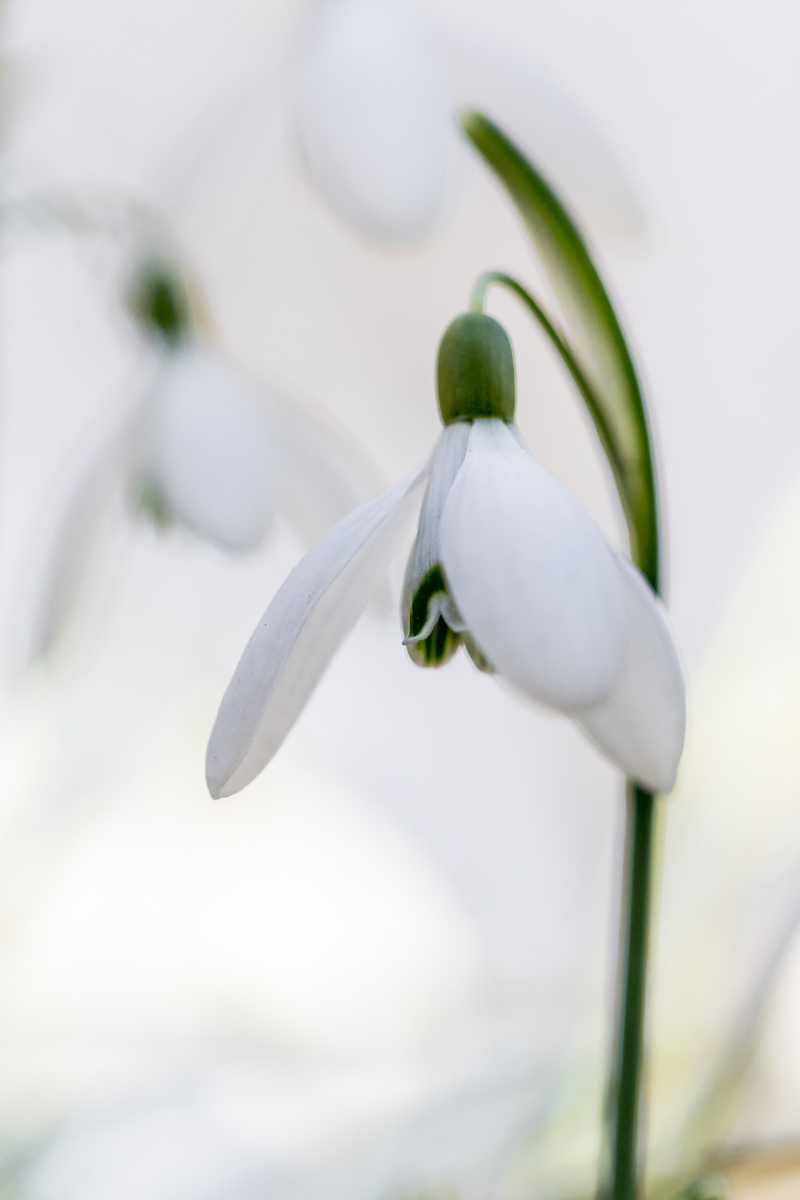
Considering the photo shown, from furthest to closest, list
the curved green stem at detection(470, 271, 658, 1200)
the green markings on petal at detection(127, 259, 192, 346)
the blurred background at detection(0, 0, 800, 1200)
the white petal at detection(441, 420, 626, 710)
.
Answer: the blurred background at detection(0, 0, 800, 1200) < the green markings on petal at detection(127, 259, 192, 346) < the curved green stem at detection(470, 271, 658, 1200) < the white petal at detection(441, 420, 626, 710)

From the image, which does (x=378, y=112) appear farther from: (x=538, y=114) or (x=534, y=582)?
(x=534, y=582)

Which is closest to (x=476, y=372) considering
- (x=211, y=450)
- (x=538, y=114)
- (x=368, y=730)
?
(x=211, y=450)

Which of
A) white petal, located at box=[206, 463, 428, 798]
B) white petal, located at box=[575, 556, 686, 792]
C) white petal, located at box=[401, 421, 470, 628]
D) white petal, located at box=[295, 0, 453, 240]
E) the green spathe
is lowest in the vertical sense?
white petal, located at box=[575, 556, 686, 792]

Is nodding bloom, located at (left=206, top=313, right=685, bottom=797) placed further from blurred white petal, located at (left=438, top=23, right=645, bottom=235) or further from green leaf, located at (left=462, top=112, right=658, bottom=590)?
blurred white petal, located at (left=438, top=23, right=645, bottom=235)

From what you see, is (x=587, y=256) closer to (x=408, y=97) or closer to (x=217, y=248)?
(x=408, y=97)

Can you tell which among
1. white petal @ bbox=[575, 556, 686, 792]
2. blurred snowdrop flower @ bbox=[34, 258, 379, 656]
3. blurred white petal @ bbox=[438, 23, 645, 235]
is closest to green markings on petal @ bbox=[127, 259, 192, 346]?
blurred snowdrop flower @ bbox=[34, 258, 379, 656]

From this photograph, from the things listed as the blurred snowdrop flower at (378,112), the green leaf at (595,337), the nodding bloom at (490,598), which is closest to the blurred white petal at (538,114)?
the blurred snowdrop flower at (378,112)

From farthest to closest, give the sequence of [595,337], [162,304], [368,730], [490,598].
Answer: [368,730] → [162,304] → [595,337] → [490,598]
